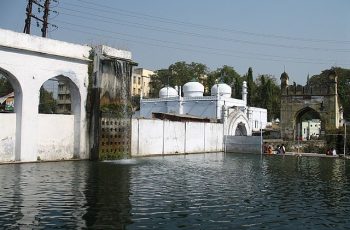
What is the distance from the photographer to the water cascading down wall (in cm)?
2847

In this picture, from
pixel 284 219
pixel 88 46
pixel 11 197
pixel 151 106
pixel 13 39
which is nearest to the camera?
pixel 284 219

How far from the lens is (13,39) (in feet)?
80.9

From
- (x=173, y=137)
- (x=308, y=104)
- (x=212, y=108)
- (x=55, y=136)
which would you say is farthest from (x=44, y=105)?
(x=308, y=104)

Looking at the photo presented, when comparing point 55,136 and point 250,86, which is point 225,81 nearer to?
point 250,86

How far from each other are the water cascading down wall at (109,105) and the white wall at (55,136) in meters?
1.42

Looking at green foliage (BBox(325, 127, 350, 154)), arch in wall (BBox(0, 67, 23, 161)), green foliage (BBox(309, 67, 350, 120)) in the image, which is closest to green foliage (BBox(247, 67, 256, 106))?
green foliage (BBox(309, 67, 350, 120))

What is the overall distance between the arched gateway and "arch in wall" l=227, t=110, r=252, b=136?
5.32m

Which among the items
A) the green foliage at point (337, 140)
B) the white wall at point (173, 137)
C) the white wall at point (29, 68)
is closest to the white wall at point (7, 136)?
the white wall at point (29, 68)

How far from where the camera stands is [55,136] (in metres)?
27.2

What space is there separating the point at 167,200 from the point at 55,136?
50.7 ft

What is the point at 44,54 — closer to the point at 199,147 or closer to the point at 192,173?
→ the point at 192,173

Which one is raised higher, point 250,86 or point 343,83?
point 343,83

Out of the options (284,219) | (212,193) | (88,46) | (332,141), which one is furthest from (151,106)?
(284,219)

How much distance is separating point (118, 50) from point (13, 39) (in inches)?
294
